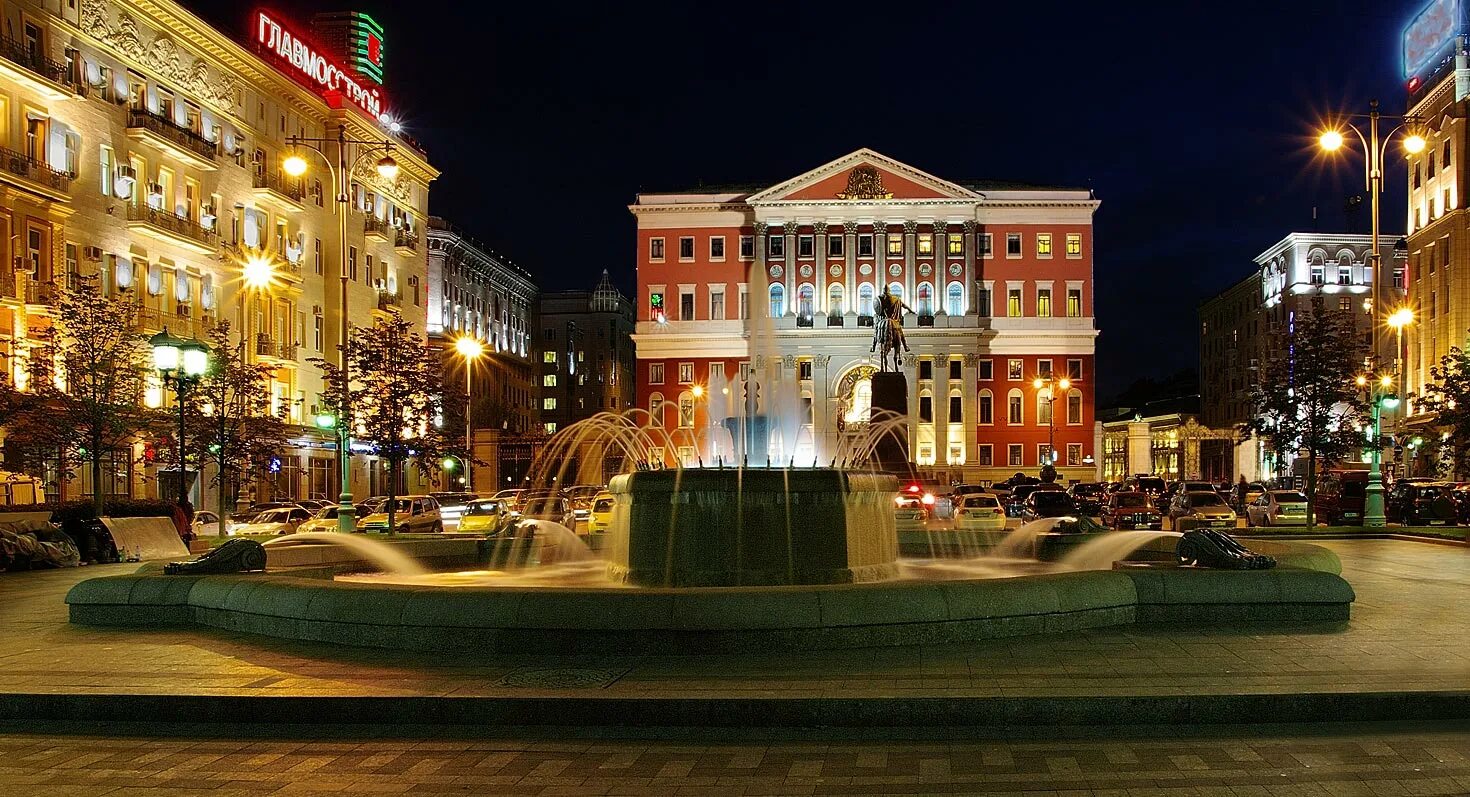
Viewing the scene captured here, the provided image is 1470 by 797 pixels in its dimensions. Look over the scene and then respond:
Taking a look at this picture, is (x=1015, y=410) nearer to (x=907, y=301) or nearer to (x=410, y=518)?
(x=907, y=301)

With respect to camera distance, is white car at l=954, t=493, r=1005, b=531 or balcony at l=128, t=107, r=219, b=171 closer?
white car at l=954, t=493, r=1005, b=531

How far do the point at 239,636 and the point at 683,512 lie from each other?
185 inches

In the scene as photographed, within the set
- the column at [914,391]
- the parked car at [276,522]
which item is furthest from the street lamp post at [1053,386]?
the parked car at [276,522]

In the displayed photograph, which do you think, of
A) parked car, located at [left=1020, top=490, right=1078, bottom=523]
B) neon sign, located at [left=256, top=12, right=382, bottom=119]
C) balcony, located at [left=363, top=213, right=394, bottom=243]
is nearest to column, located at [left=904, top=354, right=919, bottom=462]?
balcony, located at [left=363, top=213, right=394, bottom=243]

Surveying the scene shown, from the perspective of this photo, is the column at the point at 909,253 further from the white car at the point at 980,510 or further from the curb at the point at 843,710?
the curb at the point at 843,710

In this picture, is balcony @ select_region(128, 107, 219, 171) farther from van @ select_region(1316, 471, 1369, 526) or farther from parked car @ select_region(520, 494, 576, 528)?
van @ select_region(1316, 471, 1369, 526)

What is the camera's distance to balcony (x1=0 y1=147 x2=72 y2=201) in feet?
134

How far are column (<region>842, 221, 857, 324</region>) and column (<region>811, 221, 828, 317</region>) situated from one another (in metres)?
1.69

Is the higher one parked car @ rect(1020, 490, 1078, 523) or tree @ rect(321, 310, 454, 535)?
tree @ rect(321, 310, 454, 535)

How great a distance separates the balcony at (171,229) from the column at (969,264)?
6065cm

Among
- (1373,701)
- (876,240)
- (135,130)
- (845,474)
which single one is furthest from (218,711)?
(876,240)

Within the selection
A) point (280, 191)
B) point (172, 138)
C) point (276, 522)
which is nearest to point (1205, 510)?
point (276, 522)

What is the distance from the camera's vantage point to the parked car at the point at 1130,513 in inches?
1415

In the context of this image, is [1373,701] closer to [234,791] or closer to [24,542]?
[234,791]
